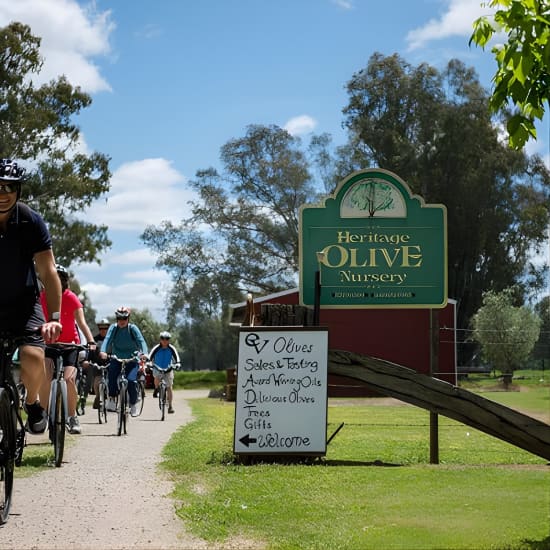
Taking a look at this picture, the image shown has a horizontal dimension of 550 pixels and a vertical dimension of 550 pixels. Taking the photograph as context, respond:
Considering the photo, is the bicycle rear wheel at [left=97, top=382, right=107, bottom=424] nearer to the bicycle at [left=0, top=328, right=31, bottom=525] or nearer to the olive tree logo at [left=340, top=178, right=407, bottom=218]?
the olive tree logo at [left=340, top=178, right=407, bottom=218]

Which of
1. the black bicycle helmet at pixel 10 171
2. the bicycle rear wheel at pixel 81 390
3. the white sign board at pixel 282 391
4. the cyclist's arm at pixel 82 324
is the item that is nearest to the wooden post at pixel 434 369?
the white sign board at pixel 282 391

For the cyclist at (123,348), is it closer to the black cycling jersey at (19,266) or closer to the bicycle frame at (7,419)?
the bicycle frame at (7,419)

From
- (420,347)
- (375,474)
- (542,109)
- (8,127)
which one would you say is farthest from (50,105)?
(542,109)

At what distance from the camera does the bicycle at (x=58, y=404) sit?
957 centimetres

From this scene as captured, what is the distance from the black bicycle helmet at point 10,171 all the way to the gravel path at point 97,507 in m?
2.22

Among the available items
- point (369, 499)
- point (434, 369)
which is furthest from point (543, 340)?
point (369, 499)

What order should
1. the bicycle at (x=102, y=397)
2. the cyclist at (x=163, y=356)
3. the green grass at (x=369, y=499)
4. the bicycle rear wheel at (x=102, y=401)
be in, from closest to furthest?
1. the green grass at (x=369, y=499)
2. the bicycle at (x=102, y=397)
3. the bicycle rear wheel at (x=102, y=401)
4. the cyclist at (x=163, y=356)

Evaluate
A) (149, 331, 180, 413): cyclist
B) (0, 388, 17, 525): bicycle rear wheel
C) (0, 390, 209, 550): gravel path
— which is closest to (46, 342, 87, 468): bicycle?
(0, 390, 209, 550): gravel path

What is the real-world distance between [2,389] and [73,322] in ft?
16.7

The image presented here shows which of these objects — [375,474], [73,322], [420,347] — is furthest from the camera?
[420,347]

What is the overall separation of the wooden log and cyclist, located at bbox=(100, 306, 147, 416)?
17.6 feet

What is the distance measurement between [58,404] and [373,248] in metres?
4.04

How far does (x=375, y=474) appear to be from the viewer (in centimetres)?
911

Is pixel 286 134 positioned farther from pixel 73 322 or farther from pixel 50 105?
pixel 73 322
